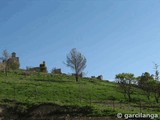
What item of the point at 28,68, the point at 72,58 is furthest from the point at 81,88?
the point at 28,68

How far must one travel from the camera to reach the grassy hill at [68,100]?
44.2 m

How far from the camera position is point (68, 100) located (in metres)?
52.6

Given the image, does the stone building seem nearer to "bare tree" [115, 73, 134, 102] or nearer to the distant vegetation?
the distant vegetation

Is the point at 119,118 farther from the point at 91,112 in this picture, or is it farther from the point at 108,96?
the point at 108,96

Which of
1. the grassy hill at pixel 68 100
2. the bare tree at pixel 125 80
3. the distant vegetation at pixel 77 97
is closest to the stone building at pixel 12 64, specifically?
the distant vegetation at pixel 77 97

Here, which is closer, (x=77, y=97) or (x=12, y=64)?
(x=77, y=97)

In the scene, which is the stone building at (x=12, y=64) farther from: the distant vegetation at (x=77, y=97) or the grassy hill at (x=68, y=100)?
the grassy hill at (x=68, y=100)

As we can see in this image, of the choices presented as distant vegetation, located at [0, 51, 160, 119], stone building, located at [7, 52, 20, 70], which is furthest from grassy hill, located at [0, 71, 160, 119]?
stone building, located at [7, 52, 20, 70]

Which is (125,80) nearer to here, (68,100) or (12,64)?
(68,100)

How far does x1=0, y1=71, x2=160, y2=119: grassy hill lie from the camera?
4416 cm

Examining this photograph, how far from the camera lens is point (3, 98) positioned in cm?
5175

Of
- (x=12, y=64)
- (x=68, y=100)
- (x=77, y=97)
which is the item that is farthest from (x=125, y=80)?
(x=12, y=64)

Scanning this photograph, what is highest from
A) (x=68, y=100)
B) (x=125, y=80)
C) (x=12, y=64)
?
(x=12, y=64)

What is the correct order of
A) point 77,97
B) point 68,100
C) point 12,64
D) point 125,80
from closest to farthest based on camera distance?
point 68,100, point 77,97, point 125,80, point 12,64
